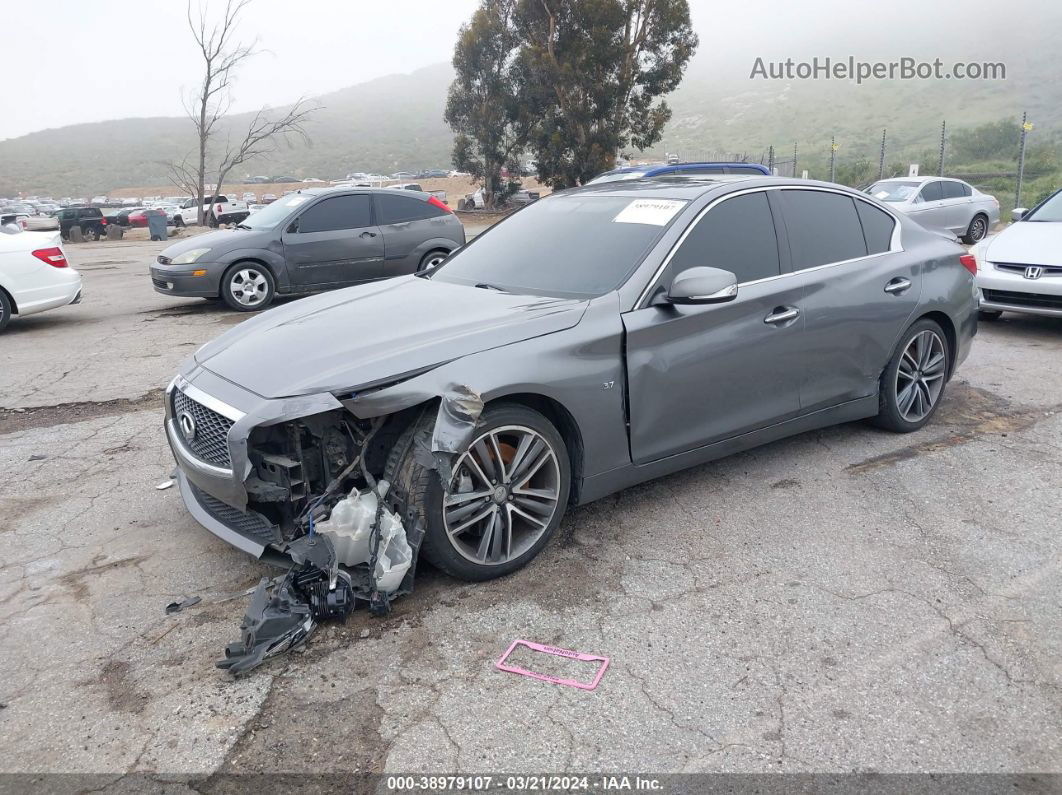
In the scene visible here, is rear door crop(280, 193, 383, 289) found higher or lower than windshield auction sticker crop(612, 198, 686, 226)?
lower

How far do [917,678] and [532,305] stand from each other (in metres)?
2.19

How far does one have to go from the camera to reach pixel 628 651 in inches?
120

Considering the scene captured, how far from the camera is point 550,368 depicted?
11.6 ft

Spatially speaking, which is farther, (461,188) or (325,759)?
(461,188)

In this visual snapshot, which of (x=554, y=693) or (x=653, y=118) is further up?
(x=653, y=118)

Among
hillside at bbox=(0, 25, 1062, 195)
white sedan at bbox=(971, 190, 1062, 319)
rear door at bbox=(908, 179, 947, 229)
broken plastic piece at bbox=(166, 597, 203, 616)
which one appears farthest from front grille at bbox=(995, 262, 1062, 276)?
hillside at bbox=(0, 25, 1062, 195)

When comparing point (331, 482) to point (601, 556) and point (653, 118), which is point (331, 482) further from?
point (653, 118)

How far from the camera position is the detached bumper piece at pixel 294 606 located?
2.97 m

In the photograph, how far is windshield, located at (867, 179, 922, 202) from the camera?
1753 cm

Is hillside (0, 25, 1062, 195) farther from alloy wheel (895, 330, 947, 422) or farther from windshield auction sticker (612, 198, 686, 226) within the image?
windshield auction sticker (612, 198, 686, 226)

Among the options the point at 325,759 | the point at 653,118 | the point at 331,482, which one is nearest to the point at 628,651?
the point at 325,759

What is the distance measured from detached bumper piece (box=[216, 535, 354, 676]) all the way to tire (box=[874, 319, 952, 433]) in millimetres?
3534

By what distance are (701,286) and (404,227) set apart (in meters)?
8.27

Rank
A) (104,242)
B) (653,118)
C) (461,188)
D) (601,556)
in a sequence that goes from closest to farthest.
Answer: (601,556) → (653,118) → (104,242) → (461,188)
